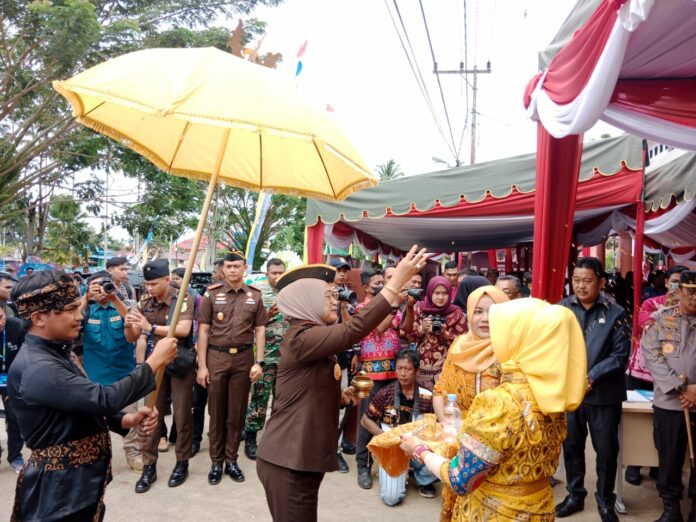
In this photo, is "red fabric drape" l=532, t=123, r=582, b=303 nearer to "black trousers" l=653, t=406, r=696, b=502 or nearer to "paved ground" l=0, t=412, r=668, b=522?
"black trousers" l=653, t=406, r=696, b=502

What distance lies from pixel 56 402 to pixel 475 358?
2.04 metres

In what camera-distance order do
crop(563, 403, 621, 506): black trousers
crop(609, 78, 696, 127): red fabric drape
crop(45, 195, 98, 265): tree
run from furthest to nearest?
crop(45, 195, 98, 265): tree → crop(563, 403, 621, 506): black trousers → crop(609, 78, 696, 127): red fabric drape

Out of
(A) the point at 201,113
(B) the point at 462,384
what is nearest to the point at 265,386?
(B) the point at 462,384

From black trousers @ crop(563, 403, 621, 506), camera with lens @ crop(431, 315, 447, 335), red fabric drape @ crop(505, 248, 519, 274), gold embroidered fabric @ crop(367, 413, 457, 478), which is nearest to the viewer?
gold embroidered fabric @ crop(367, 413, 457, 478)

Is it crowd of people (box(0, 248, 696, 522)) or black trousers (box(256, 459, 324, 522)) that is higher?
crowd of people (box(0, 248, 696, 522))

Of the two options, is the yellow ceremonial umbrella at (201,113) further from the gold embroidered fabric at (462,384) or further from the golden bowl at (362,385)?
the gold embroidered fabric at (462,384)

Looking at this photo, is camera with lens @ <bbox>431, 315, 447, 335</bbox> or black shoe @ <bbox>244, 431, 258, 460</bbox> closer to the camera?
camera with lens @ <bbox>431, 315, 447, 335</bbox>

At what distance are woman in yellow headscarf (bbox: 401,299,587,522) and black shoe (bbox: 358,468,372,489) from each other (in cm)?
235

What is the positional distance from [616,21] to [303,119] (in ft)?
5.23

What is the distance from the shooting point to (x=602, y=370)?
333 cm

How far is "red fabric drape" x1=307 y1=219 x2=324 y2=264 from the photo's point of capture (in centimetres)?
688

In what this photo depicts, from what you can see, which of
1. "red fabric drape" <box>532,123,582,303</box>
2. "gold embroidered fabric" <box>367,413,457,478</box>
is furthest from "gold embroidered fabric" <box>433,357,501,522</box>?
"red fabric drape" <box>532,123,582,303</box>

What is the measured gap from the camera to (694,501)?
11.0 feet

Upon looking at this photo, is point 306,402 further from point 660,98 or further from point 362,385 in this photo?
point 660,98
